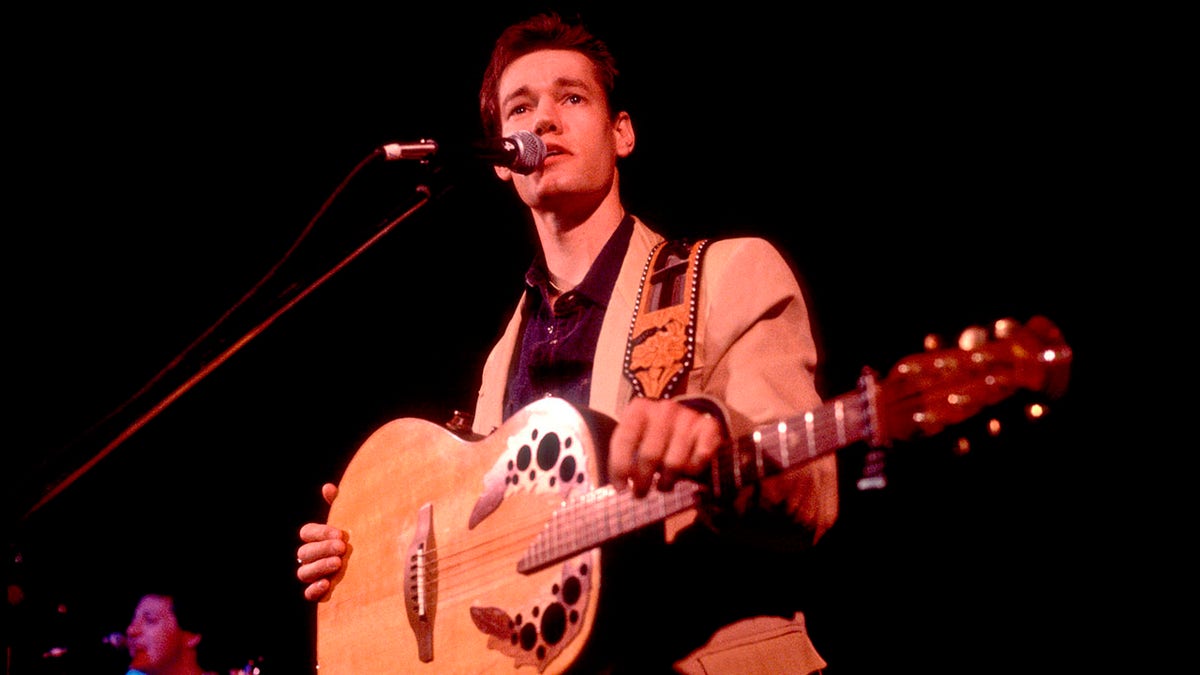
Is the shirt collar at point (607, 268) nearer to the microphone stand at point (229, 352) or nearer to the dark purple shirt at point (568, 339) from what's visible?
the dark purple shirt at point (568, 339)

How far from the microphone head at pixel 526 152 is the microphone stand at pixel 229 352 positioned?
253 mm

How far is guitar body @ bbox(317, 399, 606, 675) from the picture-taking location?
71.9 inches

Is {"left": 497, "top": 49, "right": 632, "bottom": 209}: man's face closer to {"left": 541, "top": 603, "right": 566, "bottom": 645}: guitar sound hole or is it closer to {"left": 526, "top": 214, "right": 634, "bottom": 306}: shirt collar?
{"left": 526, "top": 214, "right": 634, "bottom": 306}: shirt collar

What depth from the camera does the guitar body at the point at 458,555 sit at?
1.83 metres

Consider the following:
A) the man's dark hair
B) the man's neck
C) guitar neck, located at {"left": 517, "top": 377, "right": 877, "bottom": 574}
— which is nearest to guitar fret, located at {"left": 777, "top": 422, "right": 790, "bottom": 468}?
guitar neck, located at {"left": 517, "top": 377, "right": 877, "bottom": 574}

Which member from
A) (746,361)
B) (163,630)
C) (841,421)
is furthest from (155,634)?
(841,421)

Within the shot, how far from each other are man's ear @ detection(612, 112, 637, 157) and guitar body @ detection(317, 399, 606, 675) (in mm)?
1025

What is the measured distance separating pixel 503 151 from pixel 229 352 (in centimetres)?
77

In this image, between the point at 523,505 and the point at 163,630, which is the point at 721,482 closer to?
the point at 523,505

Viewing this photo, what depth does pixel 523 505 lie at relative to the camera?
1.98 m

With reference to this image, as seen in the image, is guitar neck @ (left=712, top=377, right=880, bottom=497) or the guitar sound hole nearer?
guitar neck @ (left=712, top=377, right=880, bottom=497)

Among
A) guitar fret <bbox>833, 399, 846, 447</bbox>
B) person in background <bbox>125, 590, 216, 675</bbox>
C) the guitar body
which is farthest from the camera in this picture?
person in background <bbox>125, 590, 216, 675</bbox>

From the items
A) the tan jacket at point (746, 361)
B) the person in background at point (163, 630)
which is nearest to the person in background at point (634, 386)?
the tan jacket at point (746, 361)

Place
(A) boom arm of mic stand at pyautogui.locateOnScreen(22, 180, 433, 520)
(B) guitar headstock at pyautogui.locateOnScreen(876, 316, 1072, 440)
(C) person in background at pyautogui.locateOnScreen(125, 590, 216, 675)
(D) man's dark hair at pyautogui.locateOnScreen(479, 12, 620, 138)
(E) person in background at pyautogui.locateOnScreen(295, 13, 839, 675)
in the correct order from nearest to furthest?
(B) guitar headstock at pyautogui.locateOnScreen(876, 316, 1072, 440) → (E) person in background at pyautogui.locateOnScreen(295, 13, 839, 675) → (A) boom arm of mic stand at pyautogui.locateOnScreen(22, 180, 433, 520) → (D) man's dark hair at pyautogui.locateOnScreen(479, 12, 620, 138) → (C) person in background at pyautogui.locateOnScreen(125, 590, 216, 675)
